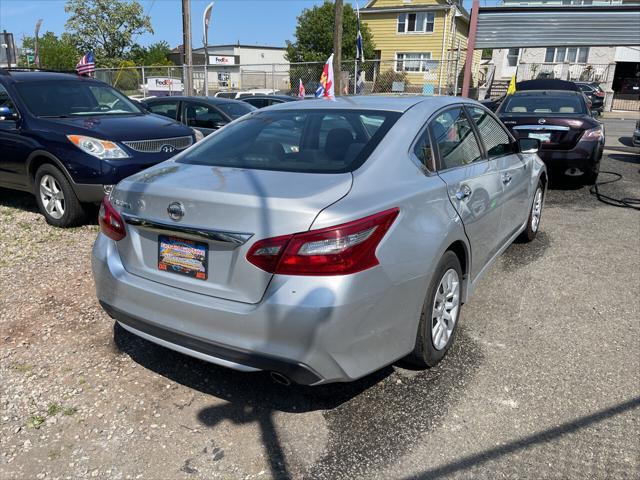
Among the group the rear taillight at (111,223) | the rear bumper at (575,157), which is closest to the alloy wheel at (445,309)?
the rear taillight at (111,223)

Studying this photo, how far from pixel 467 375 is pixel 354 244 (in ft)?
4.57

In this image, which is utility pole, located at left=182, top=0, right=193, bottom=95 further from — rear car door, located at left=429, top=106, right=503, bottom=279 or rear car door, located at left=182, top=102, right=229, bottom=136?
rear car door, located at left=429, top=106, right=503, bottom=279

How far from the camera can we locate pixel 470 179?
3.50m

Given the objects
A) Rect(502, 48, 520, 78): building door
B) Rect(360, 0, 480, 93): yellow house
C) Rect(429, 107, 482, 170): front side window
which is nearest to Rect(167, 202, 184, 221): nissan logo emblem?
Rect(429, 107, 482, 170): front side window

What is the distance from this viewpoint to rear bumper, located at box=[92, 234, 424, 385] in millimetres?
2357

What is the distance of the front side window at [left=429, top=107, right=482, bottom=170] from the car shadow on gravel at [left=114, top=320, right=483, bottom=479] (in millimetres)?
1250

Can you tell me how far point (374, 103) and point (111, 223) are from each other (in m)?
1.82

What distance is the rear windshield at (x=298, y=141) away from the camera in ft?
9.85

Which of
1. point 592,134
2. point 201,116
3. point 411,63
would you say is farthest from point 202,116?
point 411,63

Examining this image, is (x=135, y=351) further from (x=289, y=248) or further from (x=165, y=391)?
(x=289, y=248)

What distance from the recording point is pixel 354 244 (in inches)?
94.2

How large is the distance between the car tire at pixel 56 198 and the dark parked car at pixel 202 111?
404 cm

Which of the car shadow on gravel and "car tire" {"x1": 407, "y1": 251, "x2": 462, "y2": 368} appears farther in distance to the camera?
"car tire" {"x1": 407, "y1": 251, "x2": 462, "y2": 368}

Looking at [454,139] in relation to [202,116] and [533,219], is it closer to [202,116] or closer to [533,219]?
[533,219]
